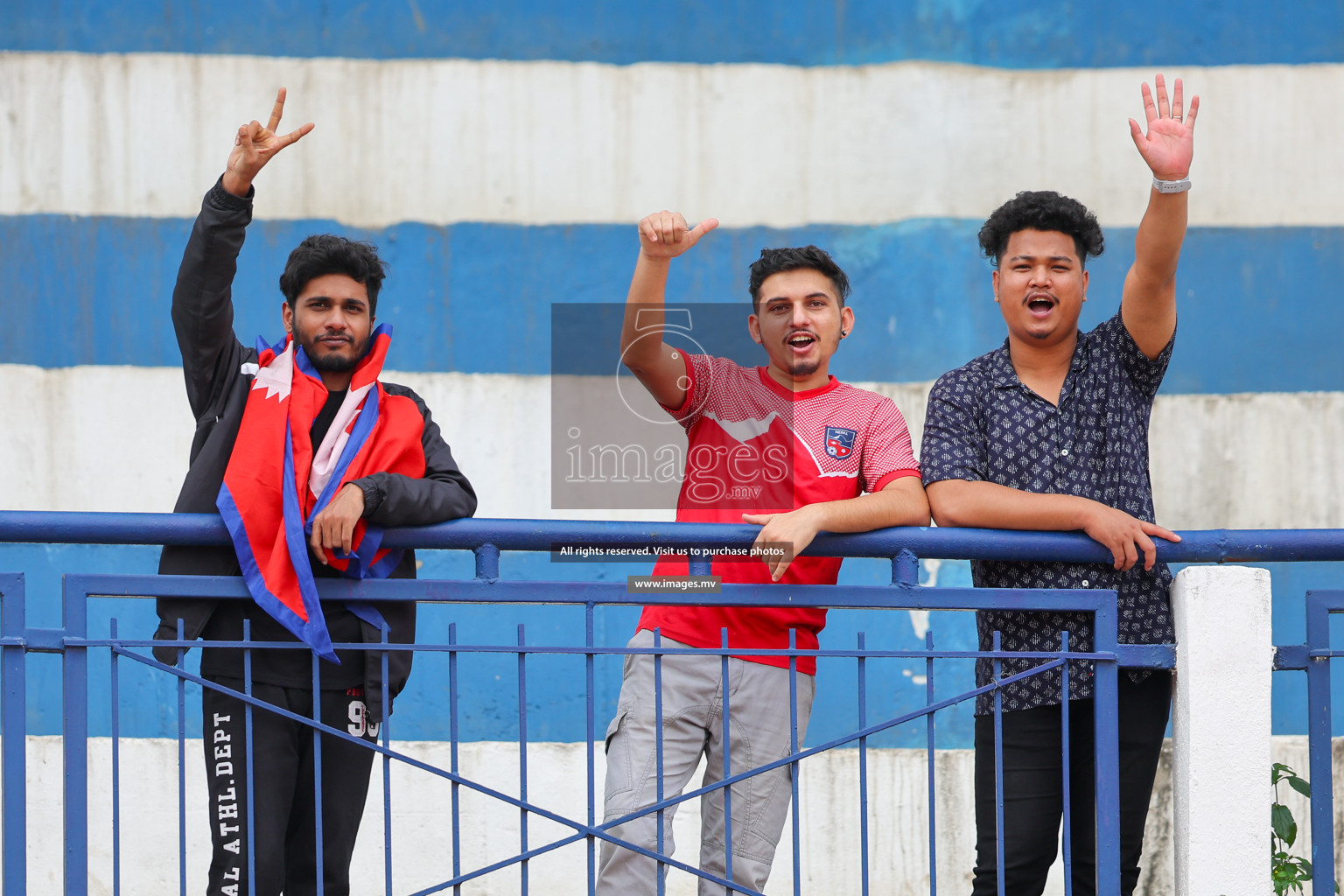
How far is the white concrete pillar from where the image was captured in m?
2.81

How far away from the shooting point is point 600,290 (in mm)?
4691

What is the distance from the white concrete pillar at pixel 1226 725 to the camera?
2811mm

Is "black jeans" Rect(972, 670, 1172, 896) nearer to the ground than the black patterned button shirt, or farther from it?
nearer to the ground

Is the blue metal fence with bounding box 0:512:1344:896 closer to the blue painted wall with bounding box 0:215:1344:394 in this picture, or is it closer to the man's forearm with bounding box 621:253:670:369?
the man's forearm with bounding box 621:253:670:369

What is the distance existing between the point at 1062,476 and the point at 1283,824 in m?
1.03

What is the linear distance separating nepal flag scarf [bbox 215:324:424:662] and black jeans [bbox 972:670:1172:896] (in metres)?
1.43

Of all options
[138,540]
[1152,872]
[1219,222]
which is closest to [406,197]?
[138,540]

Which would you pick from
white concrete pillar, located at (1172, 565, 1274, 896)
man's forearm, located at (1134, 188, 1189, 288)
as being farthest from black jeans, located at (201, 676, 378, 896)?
man's forearm, located at (1134, 188, 1189, 288)

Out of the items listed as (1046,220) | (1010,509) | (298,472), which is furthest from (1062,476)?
(298,472)

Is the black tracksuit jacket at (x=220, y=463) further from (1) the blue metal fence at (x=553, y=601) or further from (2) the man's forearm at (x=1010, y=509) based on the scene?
(2) the man's forearm at (x=1010, y=509)

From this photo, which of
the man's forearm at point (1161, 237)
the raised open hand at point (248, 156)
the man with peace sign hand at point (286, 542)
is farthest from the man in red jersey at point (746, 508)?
the raised open hand at point (248, 156)

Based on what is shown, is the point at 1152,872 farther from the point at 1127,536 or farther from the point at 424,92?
the point at 424,92

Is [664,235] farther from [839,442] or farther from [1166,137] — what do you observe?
[1166,137]

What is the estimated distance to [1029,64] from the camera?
4.76 m
